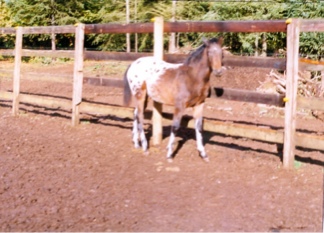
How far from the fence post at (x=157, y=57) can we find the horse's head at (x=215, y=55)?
4.36 feet

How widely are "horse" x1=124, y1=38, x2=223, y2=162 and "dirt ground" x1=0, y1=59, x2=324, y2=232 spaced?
51cm

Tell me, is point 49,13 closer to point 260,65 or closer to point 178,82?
point 178,82

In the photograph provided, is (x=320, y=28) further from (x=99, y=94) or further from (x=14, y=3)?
(x=14, y=3)

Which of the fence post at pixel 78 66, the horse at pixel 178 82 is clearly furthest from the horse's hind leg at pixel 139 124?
the fence post at pixel 78 66

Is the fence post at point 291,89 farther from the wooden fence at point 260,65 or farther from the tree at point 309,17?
the tree at point 309,17

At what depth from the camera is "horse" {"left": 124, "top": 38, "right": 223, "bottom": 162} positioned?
6.70 m

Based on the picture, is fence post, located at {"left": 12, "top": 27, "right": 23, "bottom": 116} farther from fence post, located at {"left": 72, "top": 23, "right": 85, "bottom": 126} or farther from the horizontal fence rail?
fence post, located at {"left": 72, "top": 23, "right": 85, "bottom": 126}

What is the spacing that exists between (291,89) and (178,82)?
1580 millimetres

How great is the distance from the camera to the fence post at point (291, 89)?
20.7ft

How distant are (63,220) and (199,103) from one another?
10.2ft

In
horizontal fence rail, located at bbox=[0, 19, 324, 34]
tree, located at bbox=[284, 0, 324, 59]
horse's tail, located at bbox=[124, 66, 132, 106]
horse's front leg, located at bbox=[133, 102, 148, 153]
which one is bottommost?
horse's front leg, located at bbox=[133, 102, 148, 153]

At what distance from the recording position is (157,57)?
7.76 meters

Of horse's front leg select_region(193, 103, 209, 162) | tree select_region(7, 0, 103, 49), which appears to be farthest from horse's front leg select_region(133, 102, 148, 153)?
tree select_region(7, 0, 103, 49)

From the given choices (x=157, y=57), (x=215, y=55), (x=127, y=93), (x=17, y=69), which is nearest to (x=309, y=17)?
(x=17, y=69)
